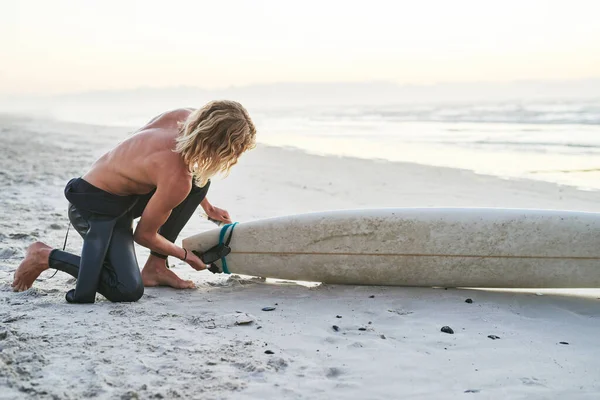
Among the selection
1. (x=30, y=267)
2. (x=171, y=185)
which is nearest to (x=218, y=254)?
(x=171, y=185)

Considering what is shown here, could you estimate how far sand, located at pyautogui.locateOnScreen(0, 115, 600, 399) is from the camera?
220 centimetres

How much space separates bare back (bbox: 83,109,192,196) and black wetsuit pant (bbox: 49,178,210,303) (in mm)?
72

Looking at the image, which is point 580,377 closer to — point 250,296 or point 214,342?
point 214,342

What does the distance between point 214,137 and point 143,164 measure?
427mm

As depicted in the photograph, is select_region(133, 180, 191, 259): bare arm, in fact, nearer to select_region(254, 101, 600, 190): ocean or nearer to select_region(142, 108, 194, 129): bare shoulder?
select_region(142, 108, 194, 129): bare shoulder

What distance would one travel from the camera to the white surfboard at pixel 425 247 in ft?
11.1

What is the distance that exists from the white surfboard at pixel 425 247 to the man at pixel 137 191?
0.49 meters

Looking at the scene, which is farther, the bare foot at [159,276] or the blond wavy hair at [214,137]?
the bare foot at [159,276]

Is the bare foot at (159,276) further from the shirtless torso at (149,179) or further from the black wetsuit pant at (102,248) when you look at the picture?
the black wetsuit pant at (102,248)

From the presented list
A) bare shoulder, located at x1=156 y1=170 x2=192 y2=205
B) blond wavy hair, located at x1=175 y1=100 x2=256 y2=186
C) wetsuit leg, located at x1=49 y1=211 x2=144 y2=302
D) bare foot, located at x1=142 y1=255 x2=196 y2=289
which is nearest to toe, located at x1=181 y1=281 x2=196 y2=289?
Answer: bare foot, located at x1=142 y1=255 x2=196 y2=289

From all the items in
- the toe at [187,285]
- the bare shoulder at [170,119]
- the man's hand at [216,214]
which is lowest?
the toe at [187,285]

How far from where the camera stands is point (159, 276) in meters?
3.56

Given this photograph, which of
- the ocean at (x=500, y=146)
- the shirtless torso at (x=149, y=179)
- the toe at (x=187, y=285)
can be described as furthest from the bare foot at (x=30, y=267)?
the ocean at (x=500, y=146)

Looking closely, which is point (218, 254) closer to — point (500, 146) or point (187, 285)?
point (187, 285)
